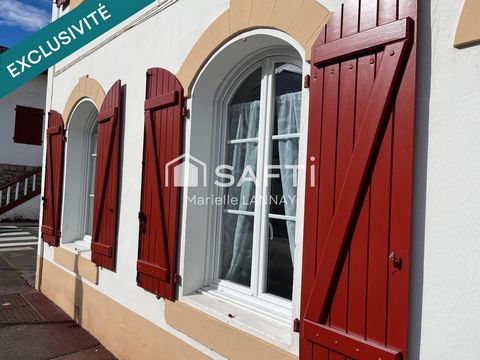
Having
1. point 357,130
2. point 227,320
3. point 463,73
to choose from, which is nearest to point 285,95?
point 357,130

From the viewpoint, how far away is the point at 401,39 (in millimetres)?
→ 1867

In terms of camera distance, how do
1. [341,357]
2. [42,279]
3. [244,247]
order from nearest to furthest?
[341,357] → [244,247] → [42,279]

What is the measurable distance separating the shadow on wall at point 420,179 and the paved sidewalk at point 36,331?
3132mm

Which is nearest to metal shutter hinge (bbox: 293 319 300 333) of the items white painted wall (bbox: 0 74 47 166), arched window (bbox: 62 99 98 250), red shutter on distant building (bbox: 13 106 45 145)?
arched window (bbox: 62 99 98 250)

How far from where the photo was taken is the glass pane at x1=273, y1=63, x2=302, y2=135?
2.73 meters

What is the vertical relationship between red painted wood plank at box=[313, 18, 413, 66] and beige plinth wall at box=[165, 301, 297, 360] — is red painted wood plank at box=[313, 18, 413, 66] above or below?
above

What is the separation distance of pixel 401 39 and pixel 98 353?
3827mm

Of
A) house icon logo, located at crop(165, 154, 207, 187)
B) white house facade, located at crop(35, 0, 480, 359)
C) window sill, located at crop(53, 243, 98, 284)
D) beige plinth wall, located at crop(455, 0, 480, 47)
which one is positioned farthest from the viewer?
window sill, located at crop(53, 243, 98, 284)

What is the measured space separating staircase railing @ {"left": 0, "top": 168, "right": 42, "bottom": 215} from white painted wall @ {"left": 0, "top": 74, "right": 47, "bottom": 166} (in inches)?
48.7

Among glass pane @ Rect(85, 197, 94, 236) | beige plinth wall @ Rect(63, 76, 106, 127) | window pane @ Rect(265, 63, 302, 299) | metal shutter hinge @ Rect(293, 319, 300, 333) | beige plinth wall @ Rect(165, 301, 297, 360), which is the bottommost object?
beige plinth wall @ Rect(165, 301, 297, 360)

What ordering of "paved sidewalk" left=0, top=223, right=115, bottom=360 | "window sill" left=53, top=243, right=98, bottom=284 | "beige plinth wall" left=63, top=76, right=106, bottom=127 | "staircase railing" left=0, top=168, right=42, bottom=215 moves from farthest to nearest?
"staircase railing" left=0, top=168, right=42, bottom=215 → "beige plinth wall" left=63, top=76, right=106, bottom=127 → "window sill" left=53, top=243, right=98, bottom=284 → "paved sidewalk" left=0, top=223, right=115, bottom=360

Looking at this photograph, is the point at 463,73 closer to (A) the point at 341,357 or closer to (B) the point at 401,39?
(B) the point at 401,39

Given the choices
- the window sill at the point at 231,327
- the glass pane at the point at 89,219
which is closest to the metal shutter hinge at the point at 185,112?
the window sill at the point at 231,327

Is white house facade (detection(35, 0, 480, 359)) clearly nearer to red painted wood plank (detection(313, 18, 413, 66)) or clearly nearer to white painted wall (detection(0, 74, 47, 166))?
red painted wood plank (detection(313, 18, 413, 66))
